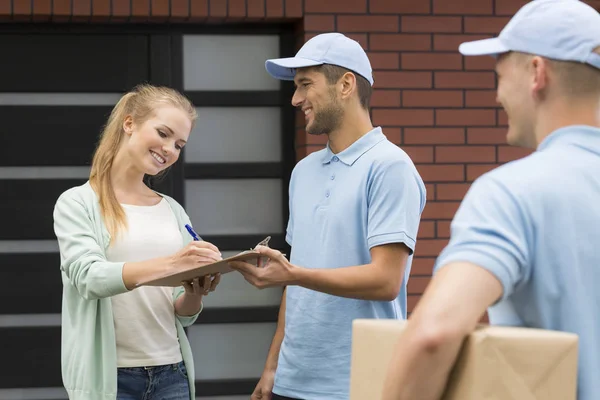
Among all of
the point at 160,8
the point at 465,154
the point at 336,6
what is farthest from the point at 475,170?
the point at 160,8

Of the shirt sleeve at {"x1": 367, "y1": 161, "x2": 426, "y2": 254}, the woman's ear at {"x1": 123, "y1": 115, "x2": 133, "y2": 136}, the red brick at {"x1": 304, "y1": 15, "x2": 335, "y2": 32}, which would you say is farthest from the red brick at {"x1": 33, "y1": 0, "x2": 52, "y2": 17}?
the shirt sleeve at {"x1": 367, "y1": 161, "x2": 426, "y2": 254}

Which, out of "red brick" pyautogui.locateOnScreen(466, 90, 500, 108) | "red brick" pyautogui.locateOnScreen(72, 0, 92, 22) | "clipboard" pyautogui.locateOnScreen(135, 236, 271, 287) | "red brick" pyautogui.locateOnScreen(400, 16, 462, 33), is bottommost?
"clipboard" pyautogui.locateOnScreen(135, 236, 271, 287)

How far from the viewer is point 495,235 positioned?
145 centimetres

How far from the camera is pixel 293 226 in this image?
Answer: 10.4 ft

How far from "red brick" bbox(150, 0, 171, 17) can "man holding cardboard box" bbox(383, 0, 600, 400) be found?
3323 mm

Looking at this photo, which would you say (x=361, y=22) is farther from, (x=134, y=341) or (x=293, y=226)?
(x=134, y=341)

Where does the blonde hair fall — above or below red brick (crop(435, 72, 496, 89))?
below

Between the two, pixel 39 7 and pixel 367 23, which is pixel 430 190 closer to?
pixel 367 23

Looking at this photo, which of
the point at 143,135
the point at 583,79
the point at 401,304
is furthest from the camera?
the point at 143,135

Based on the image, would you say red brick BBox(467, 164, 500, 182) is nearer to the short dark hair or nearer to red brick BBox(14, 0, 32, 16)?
the short dark hair

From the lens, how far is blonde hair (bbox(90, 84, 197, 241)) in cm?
319

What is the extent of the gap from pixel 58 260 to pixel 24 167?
0.49 m

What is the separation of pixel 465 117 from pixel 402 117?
336 mm

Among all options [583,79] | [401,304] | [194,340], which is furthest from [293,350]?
[194,340]
